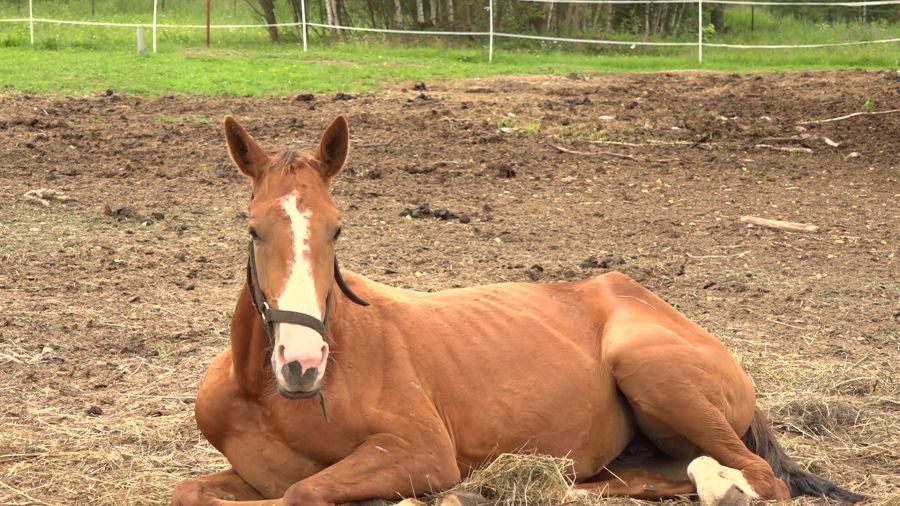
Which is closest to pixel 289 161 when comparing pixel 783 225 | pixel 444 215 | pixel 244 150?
pixel 244 150

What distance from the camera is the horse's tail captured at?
4.89 meters

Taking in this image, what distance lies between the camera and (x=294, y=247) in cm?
401

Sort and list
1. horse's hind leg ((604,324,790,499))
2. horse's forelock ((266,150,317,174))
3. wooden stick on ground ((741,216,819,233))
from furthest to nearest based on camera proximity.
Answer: wooden stick on ground ((741,216,819,233)) → horse's hind leg ((604,324,790,499)) → horse's forelock ((266,150,317,174))

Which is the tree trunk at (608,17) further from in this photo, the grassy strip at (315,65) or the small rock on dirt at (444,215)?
the small rock on dirt at (444,215)

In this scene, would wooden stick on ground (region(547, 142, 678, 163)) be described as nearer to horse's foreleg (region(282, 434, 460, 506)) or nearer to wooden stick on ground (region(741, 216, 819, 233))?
wooden stick on ground (region(741, 216, 819, 233))

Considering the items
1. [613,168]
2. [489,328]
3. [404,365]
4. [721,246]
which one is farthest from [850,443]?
[613,168]

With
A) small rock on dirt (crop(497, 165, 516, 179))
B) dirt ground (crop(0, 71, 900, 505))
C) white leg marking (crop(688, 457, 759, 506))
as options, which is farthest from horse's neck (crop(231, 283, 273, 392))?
small rock on dirt (crop(497, 165, 516, 179))

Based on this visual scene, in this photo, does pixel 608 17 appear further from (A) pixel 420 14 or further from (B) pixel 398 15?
(B) pixel 398 15

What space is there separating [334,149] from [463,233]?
561 cm

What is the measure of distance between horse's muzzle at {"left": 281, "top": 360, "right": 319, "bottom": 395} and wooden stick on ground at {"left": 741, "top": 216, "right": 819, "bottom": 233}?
726 cm

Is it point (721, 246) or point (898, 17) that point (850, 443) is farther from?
point (898, 17)

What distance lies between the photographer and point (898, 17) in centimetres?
3272

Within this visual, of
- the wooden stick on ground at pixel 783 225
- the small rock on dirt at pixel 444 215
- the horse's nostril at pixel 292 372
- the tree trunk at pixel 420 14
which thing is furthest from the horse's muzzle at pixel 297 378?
the tree trunk at pixel 420 14

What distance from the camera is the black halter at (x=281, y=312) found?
3.89 meters
